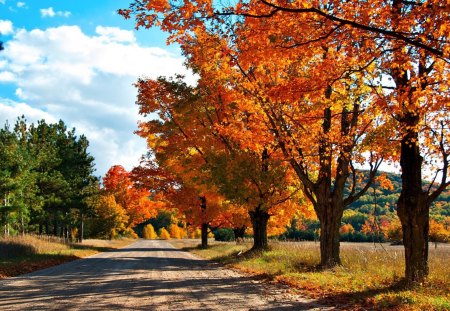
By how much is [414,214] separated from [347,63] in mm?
4093

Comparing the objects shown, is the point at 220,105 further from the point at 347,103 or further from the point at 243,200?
the point at 347,103

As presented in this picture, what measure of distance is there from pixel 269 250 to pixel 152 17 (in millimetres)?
17322

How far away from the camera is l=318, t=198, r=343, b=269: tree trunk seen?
14930mm

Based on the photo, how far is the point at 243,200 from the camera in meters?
21.3

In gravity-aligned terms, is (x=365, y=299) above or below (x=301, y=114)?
below

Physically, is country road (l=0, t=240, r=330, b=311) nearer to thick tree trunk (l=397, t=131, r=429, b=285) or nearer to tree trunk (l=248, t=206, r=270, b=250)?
thick tree trunk (l=397, t=131, r=429, b=285)

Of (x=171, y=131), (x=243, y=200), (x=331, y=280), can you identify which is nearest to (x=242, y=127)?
(x=243, y=200)

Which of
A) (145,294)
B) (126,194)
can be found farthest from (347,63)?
(126,194)

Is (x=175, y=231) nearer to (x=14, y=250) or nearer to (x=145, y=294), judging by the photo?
(x=14, y=250)

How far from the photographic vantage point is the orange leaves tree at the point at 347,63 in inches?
295

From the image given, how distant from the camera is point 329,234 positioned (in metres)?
15.1

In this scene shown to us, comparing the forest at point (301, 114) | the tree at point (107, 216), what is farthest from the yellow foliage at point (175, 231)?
the forest at point (301, 114)

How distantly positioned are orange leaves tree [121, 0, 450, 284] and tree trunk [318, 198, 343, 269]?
4cm

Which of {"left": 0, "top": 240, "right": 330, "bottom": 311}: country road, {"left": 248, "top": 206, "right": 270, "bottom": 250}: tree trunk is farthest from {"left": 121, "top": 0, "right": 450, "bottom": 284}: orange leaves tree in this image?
{"left": 248, "top": 206, "right": 270, "bottom": 250}: tree trunk
